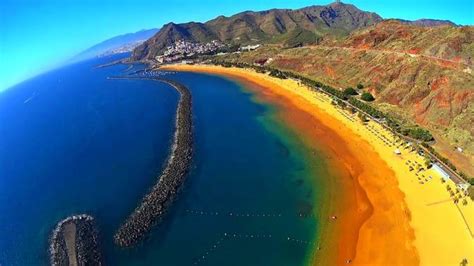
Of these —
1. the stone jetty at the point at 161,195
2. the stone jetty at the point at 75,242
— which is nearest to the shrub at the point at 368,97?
the stone jetty at the point at 161,195

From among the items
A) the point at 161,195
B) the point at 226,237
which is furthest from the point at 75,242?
the point at 226,237

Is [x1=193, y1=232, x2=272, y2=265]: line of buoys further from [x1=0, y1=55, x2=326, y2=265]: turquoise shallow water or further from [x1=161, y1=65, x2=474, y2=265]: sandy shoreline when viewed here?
[x1=161, y1=65, x2=474, y2=265]: sandy shoreline

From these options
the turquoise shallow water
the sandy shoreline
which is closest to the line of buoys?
the turquoise shallow water

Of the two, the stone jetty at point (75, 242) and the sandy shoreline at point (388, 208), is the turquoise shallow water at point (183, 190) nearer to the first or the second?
the stone jetty at point (75, 242)

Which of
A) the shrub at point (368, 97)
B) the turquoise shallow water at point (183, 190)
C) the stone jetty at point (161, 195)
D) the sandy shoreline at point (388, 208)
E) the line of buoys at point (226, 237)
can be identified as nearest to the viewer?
the sandy shoreline at point (388, 208)

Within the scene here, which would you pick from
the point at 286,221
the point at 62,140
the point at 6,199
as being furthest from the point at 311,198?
the point at 62,140

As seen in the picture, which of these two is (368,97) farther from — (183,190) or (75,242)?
(75,242)
